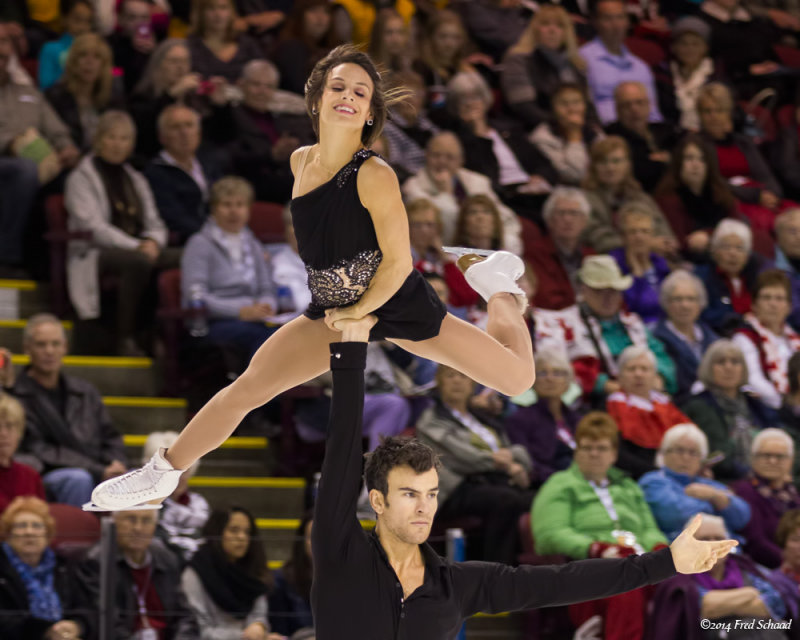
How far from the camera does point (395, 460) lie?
4012mm

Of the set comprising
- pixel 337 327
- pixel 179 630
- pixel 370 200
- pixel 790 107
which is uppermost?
pixel 790 107

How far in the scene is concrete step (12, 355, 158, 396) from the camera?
7469 millimetres

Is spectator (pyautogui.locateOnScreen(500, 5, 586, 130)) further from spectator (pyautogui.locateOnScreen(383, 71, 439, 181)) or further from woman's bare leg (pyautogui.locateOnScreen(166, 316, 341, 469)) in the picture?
woman's bare leg (pyautogui.locateOnScreen(166, 316, 341, 469))

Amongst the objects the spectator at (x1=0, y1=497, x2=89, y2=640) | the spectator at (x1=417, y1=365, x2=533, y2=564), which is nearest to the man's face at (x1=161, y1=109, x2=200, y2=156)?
the spectator at (x1=417, y1=365, x2=533, y2=564)

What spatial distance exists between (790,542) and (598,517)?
945mm

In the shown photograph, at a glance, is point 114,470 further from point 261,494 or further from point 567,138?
point 567,138

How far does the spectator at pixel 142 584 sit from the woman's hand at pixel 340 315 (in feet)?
6.90

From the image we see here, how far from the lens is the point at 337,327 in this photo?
409 centimetres

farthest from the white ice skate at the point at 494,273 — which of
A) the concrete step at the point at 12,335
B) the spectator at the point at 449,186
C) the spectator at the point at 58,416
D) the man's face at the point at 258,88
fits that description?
the man's face at the point at 258,88

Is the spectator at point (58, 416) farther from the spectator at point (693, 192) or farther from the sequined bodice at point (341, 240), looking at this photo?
the spectator at point (693, 192)

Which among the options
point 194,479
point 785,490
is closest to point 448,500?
point 194,479

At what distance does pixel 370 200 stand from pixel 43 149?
4.01 m

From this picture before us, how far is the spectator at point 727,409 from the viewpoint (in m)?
7.70

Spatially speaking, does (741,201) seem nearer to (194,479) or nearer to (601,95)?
(601,95)
